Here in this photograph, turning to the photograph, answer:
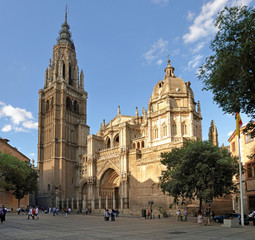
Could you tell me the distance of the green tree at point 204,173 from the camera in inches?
927

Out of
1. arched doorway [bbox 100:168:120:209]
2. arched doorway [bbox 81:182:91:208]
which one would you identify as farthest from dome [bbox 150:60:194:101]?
arched doorway [bbox 81:182:91:208]

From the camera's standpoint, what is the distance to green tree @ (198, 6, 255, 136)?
1461 centimetres

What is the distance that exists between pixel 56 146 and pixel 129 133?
17191mm

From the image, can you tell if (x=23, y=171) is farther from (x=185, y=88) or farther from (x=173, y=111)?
(x=185, y=88)

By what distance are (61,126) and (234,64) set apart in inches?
1922

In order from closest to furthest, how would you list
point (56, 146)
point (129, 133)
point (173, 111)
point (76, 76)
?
point (173, 111) → point (129, 133) → point (56, 146) → point (76, 76)

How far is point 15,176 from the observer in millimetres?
43062

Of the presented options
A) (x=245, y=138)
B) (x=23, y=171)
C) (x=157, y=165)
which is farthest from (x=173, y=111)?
(x=23, y=171)

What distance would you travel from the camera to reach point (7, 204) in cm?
5184

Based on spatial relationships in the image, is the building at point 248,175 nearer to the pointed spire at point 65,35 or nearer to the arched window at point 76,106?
the arched window at point 76,106

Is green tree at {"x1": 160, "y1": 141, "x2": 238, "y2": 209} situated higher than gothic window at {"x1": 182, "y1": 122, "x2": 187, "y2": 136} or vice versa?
gothic window at {"x1": 182, "y1": 122, "x2": 187, "y2": 136}

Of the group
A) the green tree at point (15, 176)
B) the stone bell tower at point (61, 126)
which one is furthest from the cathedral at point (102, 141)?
the green tree at point (15, 176)

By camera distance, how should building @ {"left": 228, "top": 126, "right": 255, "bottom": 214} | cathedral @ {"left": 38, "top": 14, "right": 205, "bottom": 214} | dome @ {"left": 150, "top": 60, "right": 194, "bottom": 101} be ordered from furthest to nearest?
1. dome @ {"left": 150, "top": 60, "right": 194, "bottom": 101}
2. cathedral @ {"left": 38, "top": 14, "right": 205, "bottom": 214}
3. building @ {"left": 228, "top": 126, "right": 255, "bottom": 214}

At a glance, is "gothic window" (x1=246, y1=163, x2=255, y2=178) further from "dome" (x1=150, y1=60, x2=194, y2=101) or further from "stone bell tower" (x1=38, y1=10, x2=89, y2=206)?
"stone bell tower" (x1=38, y1=10, x2=89, y2=206)
